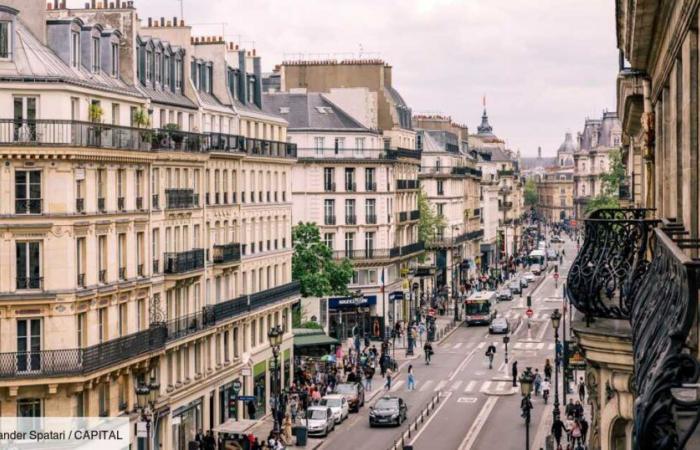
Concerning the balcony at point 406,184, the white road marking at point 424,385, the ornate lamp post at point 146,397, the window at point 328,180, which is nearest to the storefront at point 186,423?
the ornate lamp post at point 146,397

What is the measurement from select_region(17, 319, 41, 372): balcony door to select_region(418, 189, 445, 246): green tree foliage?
7114cm

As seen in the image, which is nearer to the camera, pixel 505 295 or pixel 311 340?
pixel 311 340

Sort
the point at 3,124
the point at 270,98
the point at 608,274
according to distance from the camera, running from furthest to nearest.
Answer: the point at 270,98
the point at 3,124
the point at 608,274

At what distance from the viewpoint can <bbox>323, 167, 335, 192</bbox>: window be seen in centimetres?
9131

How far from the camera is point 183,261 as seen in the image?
168ft

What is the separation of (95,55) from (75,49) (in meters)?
1.66

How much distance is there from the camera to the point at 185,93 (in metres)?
56.0

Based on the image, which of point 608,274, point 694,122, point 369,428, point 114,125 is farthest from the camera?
point 369,428

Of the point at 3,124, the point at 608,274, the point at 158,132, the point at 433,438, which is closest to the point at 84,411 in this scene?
the point at 3,124

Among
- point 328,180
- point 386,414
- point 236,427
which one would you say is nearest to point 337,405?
point 386,414

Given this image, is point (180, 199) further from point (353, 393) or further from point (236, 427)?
point (353, 393)

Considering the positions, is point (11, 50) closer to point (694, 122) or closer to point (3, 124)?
point (3, 124)

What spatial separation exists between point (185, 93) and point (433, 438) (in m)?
17.5

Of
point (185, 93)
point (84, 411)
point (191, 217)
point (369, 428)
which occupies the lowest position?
point (369, 428)
